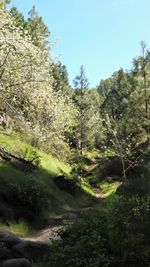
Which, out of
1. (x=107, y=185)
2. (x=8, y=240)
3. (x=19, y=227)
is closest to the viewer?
(x=8, y=240)

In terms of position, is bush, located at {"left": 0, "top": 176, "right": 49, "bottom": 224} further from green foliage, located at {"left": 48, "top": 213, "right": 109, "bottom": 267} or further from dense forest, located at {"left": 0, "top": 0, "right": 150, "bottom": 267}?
green foliage, located at {"left": 48, "top": 213, "right": 109, "bottom": 267}

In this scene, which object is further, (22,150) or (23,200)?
(22,150)

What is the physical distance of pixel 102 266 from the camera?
8.65 m

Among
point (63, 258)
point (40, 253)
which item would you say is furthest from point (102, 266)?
point (40, 253)

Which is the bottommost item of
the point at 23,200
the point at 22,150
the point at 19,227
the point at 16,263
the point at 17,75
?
the point at 16,263

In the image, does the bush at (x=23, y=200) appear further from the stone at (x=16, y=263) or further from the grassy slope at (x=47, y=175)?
the stone at (x=16, y=263)

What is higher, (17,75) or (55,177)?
(17,75)

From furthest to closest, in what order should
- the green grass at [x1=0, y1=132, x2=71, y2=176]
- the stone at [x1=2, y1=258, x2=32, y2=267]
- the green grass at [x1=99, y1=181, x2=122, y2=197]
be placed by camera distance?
the green grass at [x1=99, y1=181, x2=122, y2=197] → the green grass at [x1=0, y1=132, x2=71, y2=176] → the stone at [x1=2, y1=258, x2=32, y2=267]

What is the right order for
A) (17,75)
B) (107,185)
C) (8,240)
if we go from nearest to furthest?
1. (8,240)
2. (17,75)
3. (107,185)

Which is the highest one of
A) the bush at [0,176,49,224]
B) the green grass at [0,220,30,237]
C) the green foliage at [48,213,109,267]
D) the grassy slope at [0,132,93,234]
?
the grassy slope at [0,132,93,234]

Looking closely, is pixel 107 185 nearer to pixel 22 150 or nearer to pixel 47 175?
pixel 47 175

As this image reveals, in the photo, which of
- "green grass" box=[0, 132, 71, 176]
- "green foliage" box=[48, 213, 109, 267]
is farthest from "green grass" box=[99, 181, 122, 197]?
"green foliage" box=[48, 213, 109, 267]

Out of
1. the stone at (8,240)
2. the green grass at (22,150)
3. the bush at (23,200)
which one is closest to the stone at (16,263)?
→ the stone at (8,240)

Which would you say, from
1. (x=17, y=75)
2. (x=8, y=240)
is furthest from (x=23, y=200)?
(x=17, y=75)
